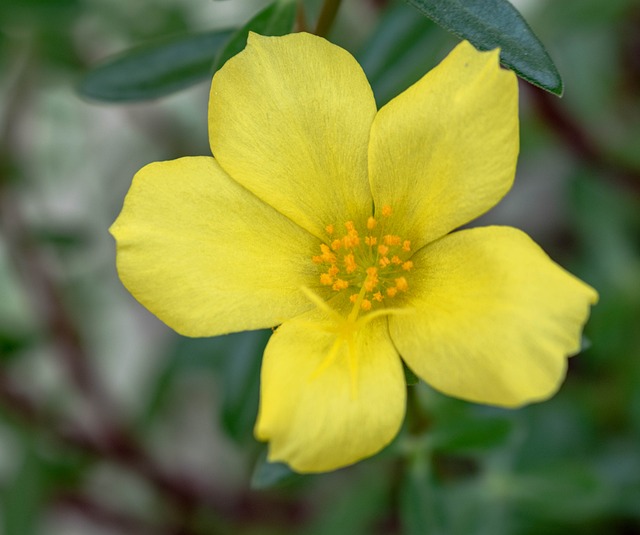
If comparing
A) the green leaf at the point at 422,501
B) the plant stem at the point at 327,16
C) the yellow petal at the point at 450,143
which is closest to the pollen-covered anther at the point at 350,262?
the yellow petal at the point at 450,143

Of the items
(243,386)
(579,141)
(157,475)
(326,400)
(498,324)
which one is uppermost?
(498,324)

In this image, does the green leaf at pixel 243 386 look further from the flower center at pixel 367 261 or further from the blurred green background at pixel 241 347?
the flower center at pixel 367 261

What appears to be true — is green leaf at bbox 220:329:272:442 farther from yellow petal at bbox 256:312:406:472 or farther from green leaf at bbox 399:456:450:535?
yellow petal at bbox 256:312:406:472

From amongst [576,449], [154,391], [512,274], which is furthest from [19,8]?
[576,449]

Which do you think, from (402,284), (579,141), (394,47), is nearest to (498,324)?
(402,284)

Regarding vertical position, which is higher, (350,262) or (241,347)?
(350,262)

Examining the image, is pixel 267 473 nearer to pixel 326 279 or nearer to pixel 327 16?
pixel 326 279
